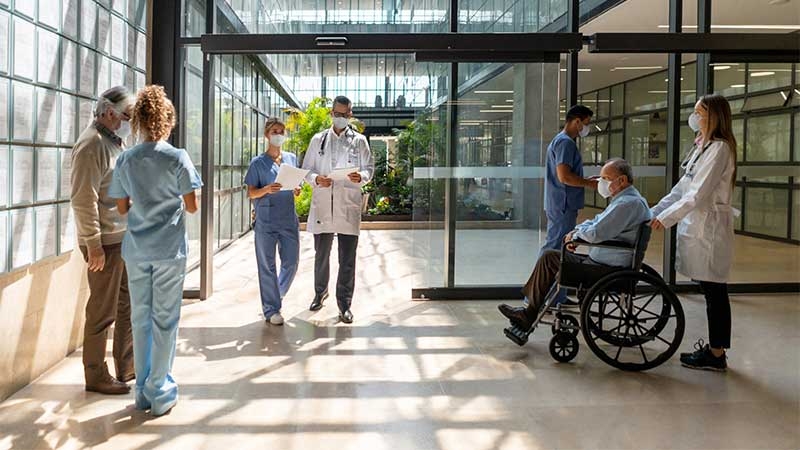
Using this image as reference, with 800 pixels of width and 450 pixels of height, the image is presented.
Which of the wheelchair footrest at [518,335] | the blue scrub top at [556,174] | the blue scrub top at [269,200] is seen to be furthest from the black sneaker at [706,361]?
the blue scrub top at [269,200]

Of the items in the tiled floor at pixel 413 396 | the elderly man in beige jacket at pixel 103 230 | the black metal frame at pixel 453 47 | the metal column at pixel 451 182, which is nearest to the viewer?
the tiled floor at pixel 413 396

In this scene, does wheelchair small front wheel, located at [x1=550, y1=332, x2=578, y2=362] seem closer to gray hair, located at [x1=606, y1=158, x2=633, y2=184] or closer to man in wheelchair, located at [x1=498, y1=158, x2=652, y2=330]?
man in wheelchair, located at [x1=498, y1=158, x2=652, y2=330]

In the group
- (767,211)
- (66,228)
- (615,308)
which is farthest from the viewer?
(767,211)

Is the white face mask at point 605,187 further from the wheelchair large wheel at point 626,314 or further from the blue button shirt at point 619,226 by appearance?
the wheelchair large wheel at point 626,314

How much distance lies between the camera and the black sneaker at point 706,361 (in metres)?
4.21

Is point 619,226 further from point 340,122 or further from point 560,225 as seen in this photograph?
point 340,122

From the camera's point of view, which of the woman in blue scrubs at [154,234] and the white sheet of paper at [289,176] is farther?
the white sheet of paper at [289,176]

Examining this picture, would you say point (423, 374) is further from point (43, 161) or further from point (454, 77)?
point (454, 77)

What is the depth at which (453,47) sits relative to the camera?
5855 mm

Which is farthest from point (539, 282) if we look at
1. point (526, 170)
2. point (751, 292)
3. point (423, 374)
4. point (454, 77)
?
point (751, 292)

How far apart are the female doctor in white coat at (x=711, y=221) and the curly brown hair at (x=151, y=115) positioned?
109 inches

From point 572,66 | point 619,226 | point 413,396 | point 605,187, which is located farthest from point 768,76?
point 413,396

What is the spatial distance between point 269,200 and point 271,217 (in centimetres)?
13

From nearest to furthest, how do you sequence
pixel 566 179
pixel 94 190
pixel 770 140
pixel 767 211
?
pixel 94 190 < pixel 566 179 < pixel 770 140 < pixel 767 211
